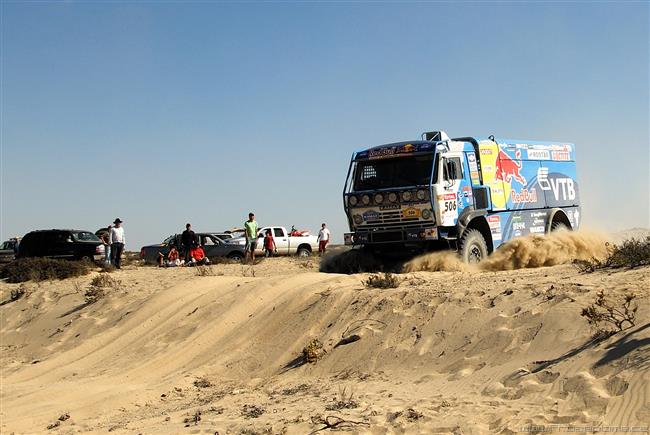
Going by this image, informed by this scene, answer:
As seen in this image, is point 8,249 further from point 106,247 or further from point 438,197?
point 438,197

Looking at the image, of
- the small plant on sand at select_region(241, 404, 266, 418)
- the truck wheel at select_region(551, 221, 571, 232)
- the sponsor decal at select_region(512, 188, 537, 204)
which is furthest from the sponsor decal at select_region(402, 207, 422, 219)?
the small plant on sand at select_region(241, 404, 266, 418)

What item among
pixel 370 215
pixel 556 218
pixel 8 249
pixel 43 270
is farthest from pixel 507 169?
pixel 8 249

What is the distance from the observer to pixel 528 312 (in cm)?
895

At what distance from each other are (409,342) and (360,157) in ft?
24.4

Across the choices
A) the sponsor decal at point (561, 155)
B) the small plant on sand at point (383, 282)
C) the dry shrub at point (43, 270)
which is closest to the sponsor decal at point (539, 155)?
the sponsor decal at point (561, 155)

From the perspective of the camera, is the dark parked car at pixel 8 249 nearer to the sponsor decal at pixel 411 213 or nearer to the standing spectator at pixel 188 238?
the standing spectator at pixel 188 238

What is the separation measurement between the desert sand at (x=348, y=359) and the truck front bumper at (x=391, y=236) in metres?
0.59

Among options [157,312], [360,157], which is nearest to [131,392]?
[157,312]

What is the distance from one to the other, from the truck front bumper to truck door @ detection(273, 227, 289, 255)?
1348cm

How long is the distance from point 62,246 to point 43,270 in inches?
142

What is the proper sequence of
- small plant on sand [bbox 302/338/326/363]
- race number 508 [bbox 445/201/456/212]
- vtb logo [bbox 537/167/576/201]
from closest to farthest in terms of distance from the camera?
small plant on sand [bbox 302/338/326/363] → race number 508 [bbox 445/201/456/212] → vtb logo [bbox 537/167/576/201]

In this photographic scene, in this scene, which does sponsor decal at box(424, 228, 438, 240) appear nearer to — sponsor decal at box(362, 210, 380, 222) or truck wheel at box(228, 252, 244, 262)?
sponsor decal at box(362, 210, 380, 222)

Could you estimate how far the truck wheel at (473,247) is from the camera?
15500 mm

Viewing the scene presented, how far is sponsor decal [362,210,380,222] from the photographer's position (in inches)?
624
